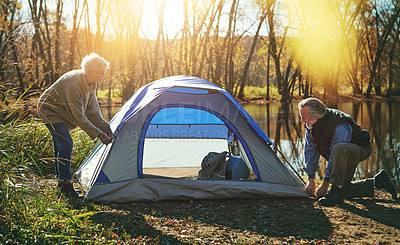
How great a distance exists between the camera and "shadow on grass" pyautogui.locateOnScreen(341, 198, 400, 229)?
11.2ft

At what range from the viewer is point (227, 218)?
3.48 m

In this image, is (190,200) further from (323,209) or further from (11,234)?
(11,234)

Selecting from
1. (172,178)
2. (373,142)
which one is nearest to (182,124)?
(172,178)

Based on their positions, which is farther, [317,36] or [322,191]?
[317,36]

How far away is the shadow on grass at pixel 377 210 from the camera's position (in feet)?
11.2

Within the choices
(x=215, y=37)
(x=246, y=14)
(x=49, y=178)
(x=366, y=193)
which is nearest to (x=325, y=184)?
(x=366, y=193)

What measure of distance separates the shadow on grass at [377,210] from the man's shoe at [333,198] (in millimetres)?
76

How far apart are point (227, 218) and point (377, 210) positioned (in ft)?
5.31

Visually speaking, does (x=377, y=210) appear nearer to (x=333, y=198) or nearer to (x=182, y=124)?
(x=333, y=198)

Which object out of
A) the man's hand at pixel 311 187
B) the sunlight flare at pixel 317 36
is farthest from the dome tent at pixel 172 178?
the sunlight flare at pixel 317 36

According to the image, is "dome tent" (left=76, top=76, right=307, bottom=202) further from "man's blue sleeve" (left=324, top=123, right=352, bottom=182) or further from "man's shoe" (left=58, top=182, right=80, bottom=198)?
"man's blue sleeve" (left=324, top=123, right=352, bottom=182)

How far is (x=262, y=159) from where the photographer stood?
4.30 meters

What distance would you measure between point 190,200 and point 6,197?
204 centimetres

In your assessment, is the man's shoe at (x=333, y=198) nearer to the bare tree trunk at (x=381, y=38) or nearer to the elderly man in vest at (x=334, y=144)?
the elderly man in vest at (x=334, y=144)
